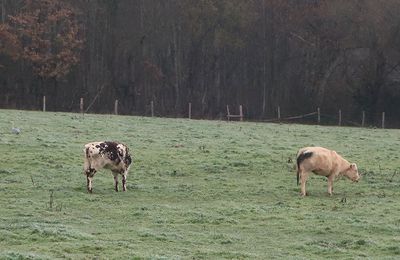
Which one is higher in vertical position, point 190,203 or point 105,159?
point 105,159

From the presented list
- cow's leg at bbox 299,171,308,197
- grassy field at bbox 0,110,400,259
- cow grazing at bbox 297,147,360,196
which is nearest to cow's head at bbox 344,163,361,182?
grassy field at bbox 0,110,400,259

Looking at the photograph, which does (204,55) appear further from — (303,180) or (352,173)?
(303,180)

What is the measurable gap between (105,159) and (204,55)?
53255 millimetres

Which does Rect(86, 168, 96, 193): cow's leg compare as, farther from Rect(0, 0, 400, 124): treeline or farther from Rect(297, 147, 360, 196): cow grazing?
Rect(0, 0, 400, 124): treeline

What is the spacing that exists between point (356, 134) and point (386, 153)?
1020 cm

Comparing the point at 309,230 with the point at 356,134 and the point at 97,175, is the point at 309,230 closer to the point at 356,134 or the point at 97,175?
the point at 97,175

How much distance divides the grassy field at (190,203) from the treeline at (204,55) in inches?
1247

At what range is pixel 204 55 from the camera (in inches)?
2847

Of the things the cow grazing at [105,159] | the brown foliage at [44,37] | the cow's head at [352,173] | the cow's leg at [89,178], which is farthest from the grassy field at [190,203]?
the brown foliage at [44,37]

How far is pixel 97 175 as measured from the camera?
22203 millimetres

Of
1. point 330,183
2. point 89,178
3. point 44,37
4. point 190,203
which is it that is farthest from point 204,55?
point 190,203

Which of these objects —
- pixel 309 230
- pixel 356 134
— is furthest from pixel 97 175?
pixel 356 134

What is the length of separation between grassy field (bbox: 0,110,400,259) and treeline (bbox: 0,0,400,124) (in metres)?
31.7

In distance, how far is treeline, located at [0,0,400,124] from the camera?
6250cm
